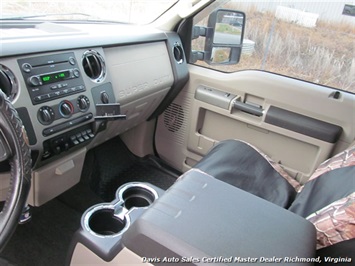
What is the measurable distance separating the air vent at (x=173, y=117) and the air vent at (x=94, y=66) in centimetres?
72

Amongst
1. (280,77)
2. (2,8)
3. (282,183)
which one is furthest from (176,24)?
(282,183)

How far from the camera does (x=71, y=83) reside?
1.20 metres

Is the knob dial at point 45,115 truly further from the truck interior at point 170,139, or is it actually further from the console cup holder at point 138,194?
the console cup holder at point 138,194

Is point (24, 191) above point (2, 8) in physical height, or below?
below

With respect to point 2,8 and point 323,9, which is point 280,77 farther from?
point 2,8

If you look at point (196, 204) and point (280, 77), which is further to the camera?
point (280, 77)

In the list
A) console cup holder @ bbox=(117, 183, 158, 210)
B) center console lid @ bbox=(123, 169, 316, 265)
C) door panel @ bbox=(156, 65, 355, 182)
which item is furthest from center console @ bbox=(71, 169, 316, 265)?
door panel @ bbox=(156, 65, 355, 182)

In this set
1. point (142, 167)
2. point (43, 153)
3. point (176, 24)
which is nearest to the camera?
point (43, 153)

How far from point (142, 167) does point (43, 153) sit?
104 cm

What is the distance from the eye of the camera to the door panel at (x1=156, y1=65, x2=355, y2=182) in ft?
5.02

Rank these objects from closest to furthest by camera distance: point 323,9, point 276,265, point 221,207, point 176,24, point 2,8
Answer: point 276,265
point 221,207
point 2,8
point 323,9
point 176,24

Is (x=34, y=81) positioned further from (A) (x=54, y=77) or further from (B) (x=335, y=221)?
(B) (x=335, y=221)

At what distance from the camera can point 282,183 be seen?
1422 mm

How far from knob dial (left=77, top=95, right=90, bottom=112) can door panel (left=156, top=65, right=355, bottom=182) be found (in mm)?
771
